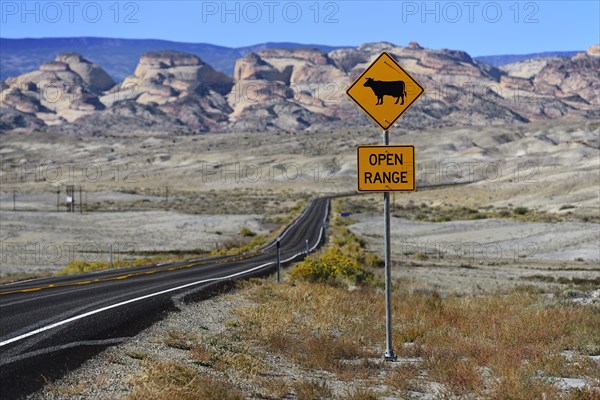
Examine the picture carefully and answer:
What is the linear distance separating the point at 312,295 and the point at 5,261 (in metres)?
30.0

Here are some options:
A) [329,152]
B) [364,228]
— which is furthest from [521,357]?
[329,152]

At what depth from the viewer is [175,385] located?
6.80 metres

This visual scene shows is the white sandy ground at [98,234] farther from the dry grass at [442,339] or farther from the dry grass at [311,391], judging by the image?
the dry grass at [311,391]

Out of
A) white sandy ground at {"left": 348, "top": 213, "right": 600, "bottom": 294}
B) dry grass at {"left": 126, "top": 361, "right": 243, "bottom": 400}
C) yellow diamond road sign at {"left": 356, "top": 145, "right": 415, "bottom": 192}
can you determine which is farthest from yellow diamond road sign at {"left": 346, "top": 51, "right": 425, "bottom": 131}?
white sandy ground at {"left": 348, "top": 213, "right": 600, "bottom": 294}

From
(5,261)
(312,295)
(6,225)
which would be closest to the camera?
(312,295)

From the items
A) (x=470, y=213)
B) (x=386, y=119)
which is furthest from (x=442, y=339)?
(x=470, y=213)

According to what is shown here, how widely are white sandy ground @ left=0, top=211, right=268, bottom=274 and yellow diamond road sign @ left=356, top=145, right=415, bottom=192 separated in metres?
29.8

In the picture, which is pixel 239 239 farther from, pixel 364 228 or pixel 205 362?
pixel 205 362

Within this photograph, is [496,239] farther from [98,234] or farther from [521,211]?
[98,234]

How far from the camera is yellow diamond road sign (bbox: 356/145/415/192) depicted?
8.96 metres

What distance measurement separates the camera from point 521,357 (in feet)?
29.1

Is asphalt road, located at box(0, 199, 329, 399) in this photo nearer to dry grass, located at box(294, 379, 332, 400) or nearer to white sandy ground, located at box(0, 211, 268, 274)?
dry grass, located at box(294, 379, 332, 400)

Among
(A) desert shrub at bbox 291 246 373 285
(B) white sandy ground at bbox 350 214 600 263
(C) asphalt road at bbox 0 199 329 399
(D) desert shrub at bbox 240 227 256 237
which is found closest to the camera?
(C) asphalt road at bbox 0 199 329 399

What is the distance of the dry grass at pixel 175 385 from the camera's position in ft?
21.4
